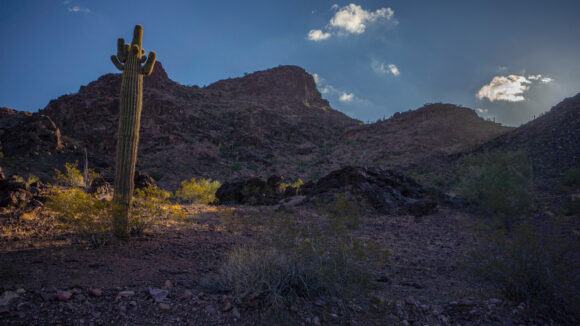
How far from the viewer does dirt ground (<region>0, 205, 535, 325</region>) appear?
9.25 feet

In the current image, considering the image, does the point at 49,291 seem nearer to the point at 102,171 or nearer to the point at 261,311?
the point at 261,311

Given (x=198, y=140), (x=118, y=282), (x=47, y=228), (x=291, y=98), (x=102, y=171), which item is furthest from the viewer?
(x=291, y=98)

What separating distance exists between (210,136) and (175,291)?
3106 cm

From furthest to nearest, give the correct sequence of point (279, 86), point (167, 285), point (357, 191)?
1. point (279, 86)
2. point (357, 191)
3. point (167, 285)

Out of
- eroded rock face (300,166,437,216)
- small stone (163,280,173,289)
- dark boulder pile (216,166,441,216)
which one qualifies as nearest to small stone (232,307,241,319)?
small stone (163,280,173,289)

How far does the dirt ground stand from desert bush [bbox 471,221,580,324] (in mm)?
200

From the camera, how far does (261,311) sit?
3037 millimetres

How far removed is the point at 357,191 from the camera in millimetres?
12141

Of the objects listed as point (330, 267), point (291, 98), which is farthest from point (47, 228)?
point (291, 98)

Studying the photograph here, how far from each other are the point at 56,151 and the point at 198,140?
13.0 metres

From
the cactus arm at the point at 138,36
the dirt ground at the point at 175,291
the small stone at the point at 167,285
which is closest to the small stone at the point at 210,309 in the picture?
the dirt ground at the point at 175,291

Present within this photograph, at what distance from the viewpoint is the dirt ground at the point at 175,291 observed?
2818 millimetres

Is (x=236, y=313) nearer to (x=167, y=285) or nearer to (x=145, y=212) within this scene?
(x=167, y=285)

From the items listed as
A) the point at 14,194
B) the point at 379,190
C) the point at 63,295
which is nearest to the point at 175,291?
the point at 63,295
